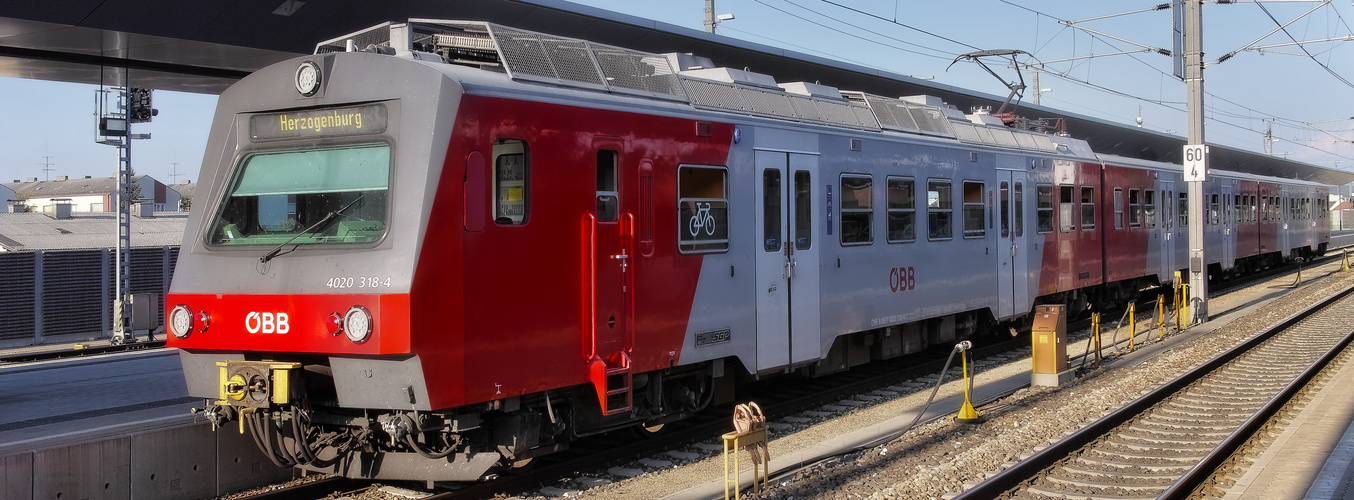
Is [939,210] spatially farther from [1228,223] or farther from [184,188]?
[184,188]

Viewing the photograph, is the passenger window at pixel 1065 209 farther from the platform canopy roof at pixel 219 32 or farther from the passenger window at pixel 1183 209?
the passenger window at pixel 1183 209

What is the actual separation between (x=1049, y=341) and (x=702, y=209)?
224 inches

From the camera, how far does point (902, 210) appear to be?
11.8 meters

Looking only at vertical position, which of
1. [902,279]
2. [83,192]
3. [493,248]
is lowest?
[902,279]

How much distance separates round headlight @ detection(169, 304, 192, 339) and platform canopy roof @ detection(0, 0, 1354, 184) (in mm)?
5064

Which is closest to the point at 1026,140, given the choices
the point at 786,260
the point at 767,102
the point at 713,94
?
the point at 767,102

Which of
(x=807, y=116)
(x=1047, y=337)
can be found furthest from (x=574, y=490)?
(x=1047, y=337)

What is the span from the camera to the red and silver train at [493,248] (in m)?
6.48

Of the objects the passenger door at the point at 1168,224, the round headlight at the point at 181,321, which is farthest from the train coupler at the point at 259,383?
the passenger door at the point at 1168,224

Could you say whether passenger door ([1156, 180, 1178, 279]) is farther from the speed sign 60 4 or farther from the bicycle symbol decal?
the bicycle symbol decal

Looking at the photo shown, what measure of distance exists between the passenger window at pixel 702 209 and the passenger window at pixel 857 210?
219 cm

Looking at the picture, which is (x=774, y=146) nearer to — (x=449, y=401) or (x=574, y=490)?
(x=574, y=490)

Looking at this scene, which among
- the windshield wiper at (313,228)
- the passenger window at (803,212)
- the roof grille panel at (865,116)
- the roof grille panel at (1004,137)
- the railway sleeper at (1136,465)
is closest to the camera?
the windshield wiper at (313,228)

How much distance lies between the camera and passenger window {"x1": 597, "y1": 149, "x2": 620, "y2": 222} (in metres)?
7.74
